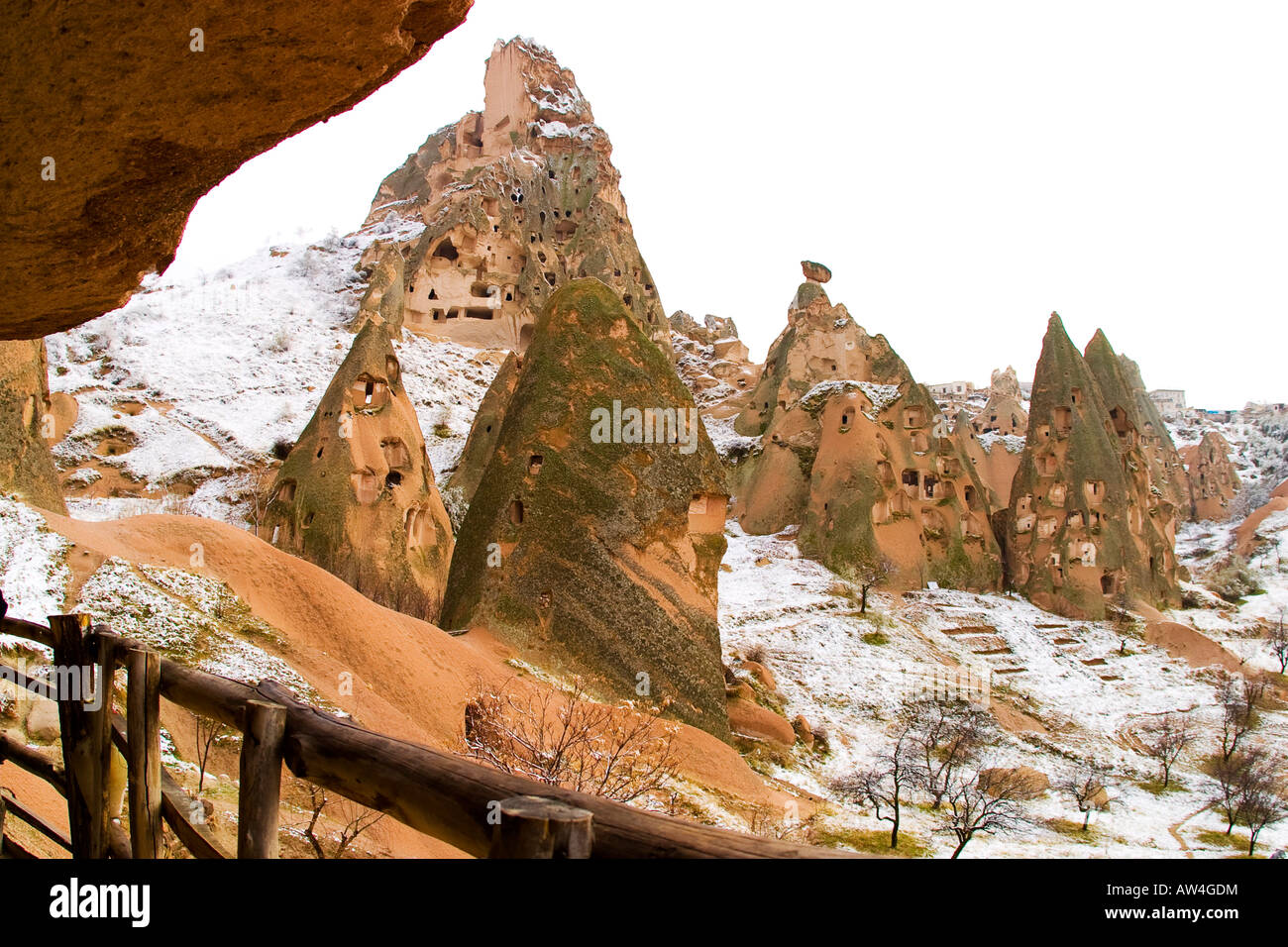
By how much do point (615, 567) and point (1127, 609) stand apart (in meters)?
23.0

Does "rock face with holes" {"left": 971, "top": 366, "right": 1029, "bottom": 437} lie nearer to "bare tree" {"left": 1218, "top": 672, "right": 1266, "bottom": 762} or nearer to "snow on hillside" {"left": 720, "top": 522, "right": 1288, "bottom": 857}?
"snow on hillside" {"left": 720, "top": 522, "right": 1288, "bottom": 857}

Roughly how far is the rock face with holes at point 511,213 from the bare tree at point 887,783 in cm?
1716

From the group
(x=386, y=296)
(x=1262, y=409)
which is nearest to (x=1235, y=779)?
(x=386, y=296)

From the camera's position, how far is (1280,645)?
25734 mm

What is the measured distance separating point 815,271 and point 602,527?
3086 centimetres

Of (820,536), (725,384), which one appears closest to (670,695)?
(820,536)

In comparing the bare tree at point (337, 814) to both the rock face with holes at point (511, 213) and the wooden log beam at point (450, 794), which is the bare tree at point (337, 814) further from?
the rock face with holes at point (511, 213)

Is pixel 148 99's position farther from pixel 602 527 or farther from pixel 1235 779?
pixel 1235 779

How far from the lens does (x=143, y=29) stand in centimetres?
212

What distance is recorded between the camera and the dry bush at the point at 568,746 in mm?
6781

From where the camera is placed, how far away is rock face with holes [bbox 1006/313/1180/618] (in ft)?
91.9

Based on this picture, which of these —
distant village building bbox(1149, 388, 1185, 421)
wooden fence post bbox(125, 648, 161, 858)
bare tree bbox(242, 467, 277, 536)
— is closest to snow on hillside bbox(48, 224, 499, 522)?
bare tree bbox(242, 467, 277, 536)

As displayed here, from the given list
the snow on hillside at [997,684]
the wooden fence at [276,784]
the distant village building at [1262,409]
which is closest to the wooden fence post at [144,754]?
the wooden fence at [276,784]
